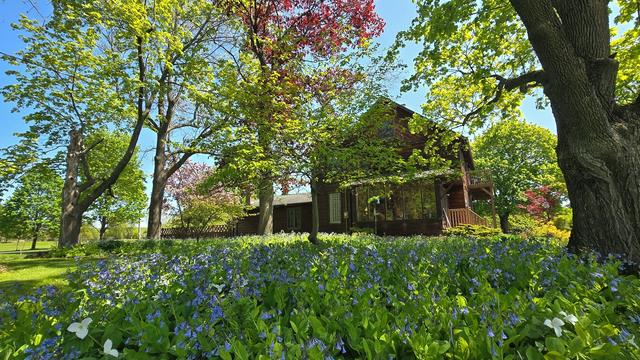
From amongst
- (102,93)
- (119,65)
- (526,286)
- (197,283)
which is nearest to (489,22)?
(526,286)

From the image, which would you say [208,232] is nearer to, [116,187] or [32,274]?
[116,187]

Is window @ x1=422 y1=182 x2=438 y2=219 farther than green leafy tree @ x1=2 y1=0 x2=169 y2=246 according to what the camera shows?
Yes

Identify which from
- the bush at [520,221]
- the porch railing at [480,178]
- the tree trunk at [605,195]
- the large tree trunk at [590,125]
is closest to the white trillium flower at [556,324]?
the tree trunk at [605,195]

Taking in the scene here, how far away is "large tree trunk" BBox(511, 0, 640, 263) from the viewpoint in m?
4.78

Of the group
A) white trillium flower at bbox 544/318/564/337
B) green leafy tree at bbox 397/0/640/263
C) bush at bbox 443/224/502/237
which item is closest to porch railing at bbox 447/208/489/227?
bush at bbox 443/224/502/237

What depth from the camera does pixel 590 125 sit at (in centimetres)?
496

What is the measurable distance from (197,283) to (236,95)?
8.32 metres

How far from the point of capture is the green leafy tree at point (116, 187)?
2620 centimetres

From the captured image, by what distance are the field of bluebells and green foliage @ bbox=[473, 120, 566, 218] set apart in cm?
3816

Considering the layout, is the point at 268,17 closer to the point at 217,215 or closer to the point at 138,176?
the point at 217,215

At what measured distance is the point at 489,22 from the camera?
953 centimetres

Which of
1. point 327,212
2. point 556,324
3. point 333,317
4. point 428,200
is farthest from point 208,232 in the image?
point 556,324

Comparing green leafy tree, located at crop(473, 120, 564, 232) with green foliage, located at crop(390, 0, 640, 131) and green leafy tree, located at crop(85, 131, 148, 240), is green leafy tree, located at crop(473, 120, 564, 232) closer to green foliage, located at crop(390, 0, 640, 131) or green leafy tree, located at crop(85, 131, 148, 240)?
green foliage, located at crop(390, 0, 640, 131)

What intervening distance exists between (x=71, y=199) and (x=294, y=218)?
1739 cm
